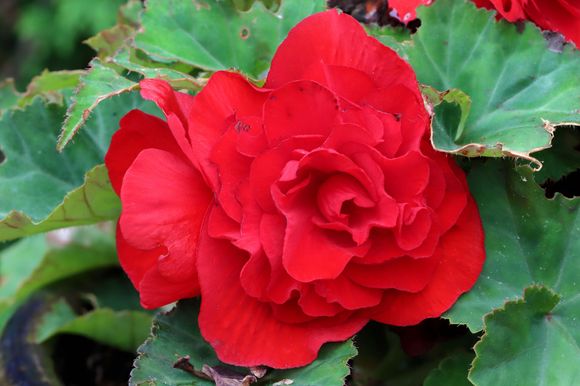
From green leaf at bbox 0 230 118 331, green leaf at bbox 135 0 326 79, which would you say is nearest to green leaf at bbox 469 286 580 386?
green leaf at bbox 135 0 326 79

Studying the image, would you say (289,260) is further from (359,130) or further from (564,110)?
(564,110)

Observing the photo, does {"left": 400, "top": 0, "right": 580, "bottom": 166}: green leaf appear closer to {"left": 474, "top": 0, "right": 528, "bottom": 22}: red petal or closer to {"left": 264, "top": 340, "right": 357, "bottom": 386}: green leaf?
{"left": 474, "top": 0, "right": 528, "bottom": 22}: red petal

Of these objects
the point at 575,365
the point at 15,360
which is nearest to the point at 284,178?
the point at 575,365

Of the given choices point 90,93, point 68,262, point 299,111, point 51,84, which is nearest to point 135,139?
point 90,93

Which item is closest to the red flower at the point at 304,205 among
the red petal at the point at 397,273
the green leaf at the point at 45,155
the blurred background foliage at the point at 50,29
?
the red petal at the point at 397,273

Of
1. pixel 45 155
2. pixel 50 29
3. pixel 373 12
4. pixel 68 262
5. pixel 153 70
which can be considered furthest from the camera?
pixel 50 29

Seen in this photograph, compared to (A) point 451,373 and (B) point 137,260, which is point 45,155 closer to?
(B) point 137,260

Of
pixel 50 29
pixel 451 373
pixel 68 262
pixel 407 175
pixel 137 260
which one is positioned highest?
pixel 407 175
